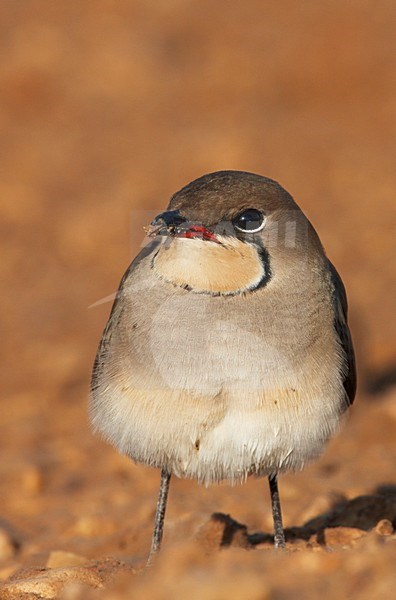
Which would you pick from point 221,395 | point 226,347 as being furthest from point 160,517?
point 226,347

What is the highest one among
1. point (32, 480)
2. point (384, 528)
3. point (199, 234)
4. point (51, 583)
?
point (32, 480)

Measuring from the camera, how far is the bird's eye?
4953 millimetres

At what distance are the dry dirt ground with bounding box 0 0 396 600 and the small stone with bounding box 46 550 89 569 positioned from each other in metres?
0.01

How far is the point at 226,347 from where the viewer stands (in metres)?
4.80

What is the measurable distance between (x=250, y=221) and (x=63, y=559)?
2161 millimetres

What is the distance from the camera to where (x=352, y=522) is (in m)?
6.05

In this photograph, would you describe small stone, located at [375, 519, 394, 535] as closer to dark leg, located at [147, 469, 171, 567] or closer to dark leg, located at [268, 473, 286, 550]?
dark leg, located at [268, 473, 286, 550]

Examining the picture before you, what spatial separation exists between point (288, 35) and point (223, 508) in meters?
9.01

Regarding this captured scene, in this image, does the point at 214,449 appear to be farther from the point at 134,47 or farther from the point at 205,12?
the point at 205,12

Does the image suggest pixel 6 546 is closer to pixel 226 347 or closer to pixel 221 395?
pixel 221 395

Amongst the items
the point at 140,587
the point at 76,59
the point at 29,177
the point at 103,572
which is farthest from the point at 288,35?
the point at 140,587

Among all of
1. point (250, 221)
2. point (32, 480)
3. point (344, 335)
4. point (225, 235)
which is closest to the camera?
point (225, 235)

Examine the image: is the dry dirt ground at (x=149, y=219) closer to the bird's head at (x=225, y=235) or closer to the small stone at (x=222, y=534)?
the small stone at (x=222, y=534)

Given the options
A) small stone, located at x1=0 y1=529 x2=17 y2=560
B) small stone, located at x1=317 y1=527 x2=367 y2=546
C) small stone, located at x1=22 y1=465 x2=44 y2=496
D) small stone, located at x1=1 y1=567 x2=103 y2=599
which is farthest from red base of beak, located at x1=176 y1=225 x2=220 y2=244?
small stone, located at x1=22 y1=465 x2=44 y2=496
